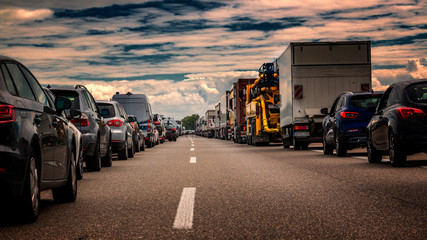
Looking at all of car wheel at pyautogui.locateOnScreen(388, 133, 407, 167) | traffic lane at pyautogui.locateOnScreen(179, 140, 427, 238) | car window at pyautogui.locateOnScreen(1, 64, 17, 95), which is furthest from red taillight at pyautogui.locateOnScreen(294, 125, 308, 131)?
car window at pyautogui.locateOnScreen(1, 64, 17, 95)

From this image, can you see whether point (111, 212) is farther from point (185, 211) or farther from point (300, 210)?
point (300, 210)

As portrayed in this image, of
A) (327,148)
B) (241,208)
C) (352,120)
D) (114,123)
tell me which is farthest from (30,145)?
(327,148)

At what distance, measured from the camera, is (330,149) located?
1620 cm

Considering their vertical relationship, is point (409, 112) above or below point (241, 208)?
above

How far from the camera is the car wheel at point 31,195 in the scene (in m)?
4.90

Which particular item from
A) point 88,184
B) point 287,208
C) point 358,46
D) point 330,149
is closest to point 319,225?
point 287,208

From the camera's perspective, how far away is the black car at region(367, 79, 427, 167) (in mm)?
10125

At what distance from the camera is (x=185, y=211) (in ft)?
19.4

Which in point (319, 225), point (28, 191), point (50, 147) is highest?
point (50, 147)

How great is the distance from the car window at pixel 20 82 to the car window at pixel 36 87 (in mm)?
167

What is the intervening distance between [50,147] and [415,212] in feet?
12.5

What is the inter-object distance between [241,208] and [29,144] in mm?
2428

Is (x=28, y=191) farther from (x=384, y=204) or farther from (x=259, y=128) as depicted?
(x=259, y=128)

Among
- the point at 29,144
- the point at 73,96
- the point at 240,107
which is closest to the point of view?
the point at 29,144
